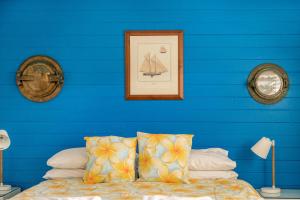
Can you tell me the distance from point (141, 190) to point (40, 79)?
5.39 ft

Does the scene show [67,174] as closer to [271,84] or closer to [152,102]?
[152,102]

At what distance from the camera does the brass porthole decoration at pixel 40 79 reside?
407 cm

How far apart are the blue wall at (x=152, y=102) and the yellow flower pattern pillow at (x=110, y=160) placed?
0.56 metres

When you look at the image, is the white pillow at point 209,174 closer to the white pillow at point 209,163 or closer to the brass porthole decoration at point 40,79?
the white pillow at point 209,163

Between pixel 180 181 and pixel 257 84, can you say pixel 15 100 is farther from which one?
pixel 257 84

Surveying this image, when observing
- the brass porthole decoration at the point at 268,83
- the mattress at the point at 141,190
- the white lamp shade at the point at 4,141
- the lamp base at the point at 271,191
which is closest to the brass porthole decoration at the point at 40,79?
the white lamp shade at the point at 4,141

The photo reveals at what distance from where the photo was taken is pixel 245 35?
Answer: 4.01 metres

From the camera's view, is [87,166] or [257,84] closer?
[87,166]

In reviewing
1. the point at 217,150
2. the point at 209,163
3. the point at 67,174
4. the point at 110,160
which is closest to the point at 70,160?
the point at 67,174

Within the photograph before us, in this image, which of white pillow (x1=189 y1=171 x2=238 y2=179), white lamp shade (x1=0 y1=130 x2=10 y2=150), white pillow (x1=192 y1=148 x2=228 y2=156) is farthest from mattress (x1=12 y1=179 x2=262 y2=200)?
white lamp shade (x1=0 y1=130 x2=10 y2=150)

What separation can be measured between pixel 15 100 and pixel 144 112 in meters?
1.24

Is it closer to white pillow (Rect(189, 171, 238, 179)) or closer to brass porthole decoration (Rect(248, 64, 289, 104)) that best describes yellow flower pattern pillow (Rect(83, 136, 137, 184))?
white pillow (Rect(189, 171, 238, 179))

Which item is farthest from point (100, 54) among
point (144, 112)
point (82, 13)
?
point (144, 112)

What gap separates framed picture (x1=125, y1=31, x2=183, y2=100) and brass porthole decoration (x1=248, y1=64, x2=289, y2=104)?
69cm
